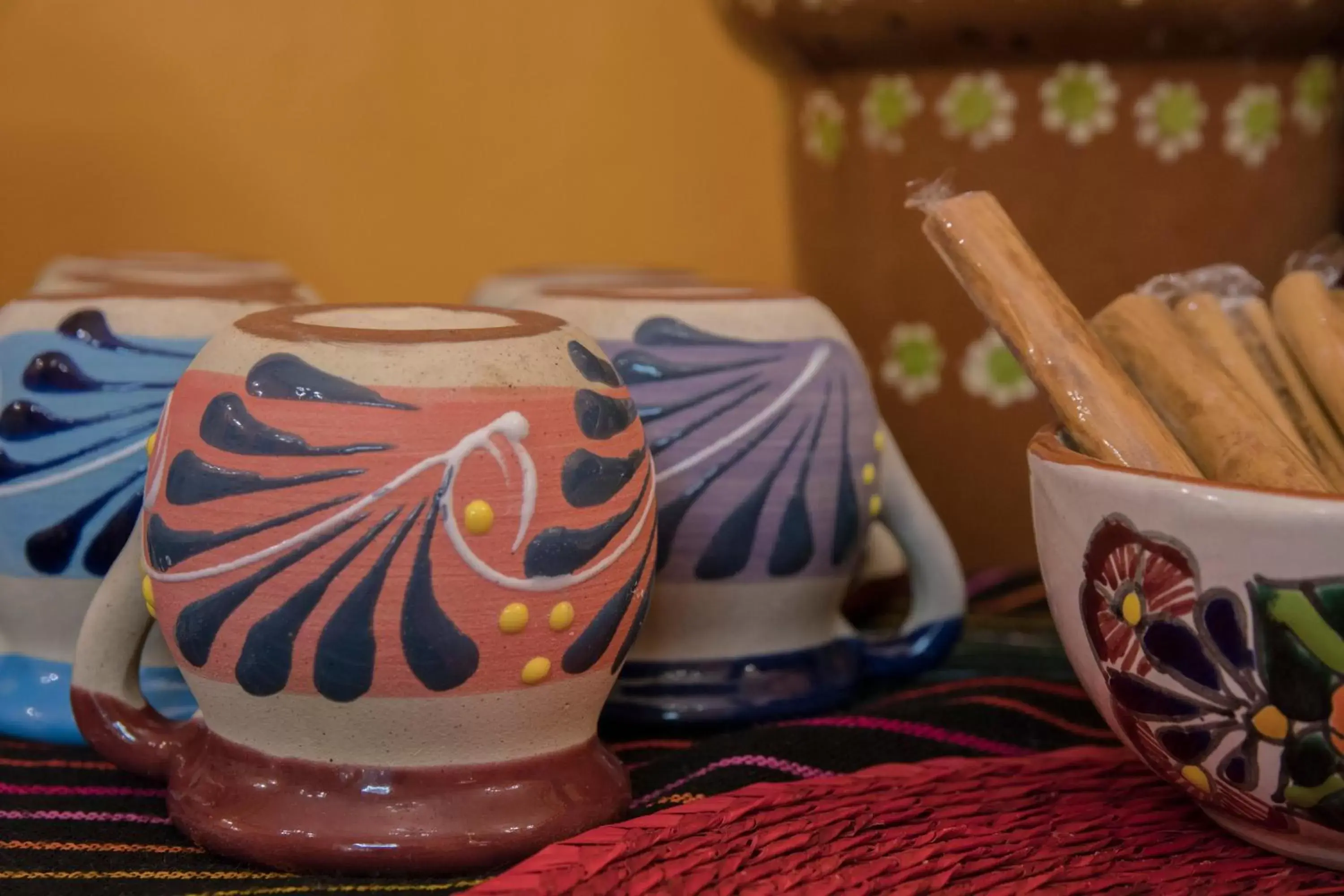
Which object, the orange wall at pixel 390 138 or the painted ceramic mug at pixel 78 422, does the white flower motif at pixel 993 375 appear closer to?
the orange wall at pixel 390 138

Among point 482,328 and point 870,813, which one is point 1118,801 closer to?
point 870,813

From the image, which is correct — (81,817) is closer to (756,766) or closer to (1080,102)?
(756,766)

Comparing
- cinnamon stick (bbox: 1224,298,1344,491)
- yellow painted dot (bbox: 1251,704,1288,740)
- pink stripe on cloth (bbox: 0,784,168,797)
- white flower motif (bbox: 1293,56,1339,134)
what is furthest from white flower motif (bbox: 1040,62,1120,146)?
pink stripe on cloth (bbox: 0,784,168,797)

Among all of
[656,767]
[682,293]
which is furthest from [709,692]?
[682,293]

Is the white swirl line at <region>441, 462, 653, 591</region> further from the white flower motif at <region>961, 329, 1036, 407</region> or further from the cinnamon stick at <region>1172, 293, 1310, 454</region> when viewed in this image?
the white flower motif at <region>961, 329, 1036, 407</region>

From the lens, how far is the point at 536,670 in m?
0.46

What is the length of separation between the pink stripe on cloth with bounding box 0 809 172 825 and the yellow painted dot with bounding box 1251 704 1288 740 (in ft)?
1.18

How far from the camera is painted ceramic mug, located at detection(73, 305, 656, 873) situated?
0.44m

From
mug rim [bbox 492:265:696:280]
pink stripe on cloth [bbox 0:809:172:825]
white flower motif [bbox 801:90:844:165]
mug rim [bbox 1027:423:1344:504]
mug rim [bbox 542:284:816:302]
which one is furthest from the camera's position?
white flower motif [bbox 801:90:844:165]

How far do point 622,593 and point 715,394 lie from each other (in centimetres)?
14

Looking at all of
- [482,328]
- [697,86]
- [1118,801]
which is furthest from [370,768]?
[697,86]

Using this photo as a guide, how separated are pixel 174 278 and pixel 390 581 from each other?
0.26m

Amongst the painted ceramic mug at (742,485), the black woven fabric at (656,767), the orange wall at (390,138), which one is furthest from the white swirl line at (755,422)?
the orange wall at (390,138)

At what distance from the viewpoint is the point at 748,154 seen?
0.96 m
